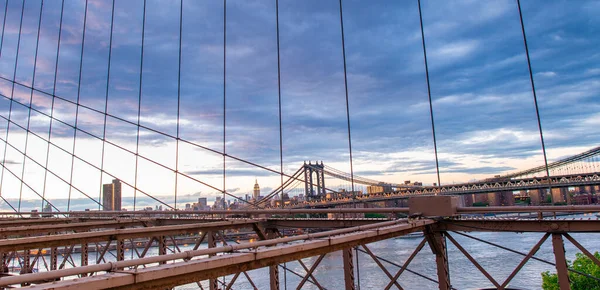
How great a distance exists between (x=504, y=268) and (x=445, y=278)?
47.8 m

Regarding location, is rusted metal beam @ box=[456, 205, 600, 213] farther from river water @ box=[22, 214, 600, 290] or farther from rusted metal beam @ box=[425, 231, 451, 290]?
river water @ box=[22, 214, 600, 290]

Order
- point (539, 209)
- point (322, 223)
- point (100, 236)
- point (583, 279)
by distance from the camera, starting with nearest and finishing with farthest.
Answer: point (539, 209)
point (100, 236)
point (322, 223)
point (583, 279)

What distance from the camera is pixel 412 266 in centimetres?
5356

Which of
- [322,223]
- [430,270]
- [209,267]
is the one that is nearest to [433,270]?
[430,270]

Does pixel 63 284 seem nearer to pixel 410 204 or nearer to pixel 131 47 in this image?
pixel 410 204

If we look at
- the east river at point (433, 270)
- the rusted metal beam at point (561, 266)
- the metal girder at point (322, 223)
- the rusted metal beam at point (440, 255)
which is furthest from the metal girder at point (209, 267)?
the east river at point (433, 270)

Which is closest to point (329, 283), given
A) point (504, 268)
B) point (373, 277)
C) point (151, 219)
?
point (373, 277)

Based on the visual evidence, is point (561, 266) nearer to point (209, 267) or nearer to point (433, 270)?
point (209, 267)

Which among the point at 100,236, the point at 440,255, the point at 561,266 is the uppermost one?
the point at 100,236

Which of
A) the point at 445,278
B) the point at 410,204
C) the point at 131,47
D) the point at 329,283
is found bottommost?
the point at 329,283

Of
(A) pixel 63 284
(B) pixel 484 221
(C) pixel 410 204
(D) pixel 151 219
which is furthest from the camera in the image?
(D) pixel 151 219

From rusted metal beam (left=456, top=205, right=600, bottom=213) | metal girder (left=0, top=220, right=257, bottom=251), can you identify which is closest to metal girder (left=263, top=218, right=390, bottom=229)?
metal girder (left=0, top=220, right=257, bottom=251)

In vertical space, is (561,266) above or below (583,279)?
above

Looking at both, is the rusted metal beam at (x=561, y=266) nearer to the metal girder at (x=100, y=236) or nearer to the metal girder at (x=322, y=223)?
the metal girder at (x=322, y=223)
